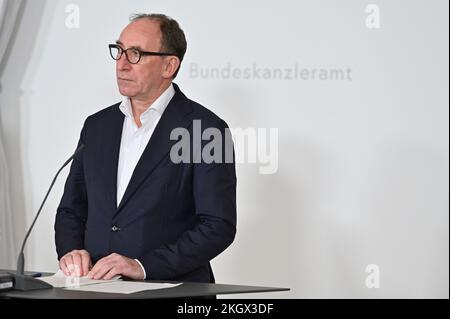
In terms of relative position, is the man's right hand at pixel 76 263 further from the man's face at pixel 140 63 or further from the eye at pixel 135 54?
the eye at pixel 135 54

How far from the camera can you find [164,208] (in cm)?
281

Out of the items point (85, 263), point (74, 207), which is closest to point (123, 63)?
point (74, 207)

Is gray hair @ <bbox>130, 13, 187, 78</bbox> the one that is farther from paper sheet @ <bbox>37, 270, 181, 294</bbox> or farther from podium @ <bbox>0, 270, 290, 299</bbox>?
podium @ <bbox>0, 270, 290, 299</bbox>

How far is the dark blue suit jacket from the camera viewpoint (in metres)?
2.73

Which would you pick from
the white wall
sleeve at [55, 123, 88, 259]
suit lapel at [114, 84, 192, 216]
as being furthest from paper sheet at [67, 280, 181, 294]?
the white wall

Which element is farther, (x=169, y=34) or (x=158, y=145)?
(x=169, y=34)

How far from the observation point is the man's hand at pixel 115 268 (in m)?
2.51

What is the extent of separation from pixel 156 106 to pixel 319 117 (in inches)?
64.1

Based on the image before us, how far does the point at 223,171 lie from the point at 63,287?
74 cm

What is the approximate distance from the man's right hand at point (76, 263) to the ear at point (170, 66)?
704 millimetres

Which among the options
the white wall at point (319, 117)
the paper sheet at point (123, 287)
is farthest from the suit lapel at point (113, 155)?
the white wall at point (319, 117)

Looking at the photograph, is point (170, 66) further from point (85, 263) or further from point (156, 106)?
point (85, 263)

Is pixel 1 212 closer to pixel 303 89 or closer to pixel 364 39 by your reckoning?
pixel 303 89

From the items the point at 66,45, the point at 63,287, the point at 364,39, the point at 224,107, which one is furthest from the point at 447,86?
the point at 63,287
